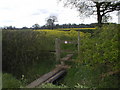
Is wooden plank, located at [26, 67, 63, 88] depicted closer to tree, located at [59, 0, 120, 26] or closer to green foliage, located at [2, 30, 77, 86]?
green foliage, located at [2, 30, 77, 86]

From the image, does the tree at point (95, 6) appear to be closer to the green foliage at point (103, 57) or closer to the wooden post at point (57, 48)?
the wooden post at point (57, 48)

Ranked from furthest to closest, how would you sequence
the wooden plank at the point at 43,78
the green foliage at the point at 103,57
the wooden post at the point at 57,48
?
the wooden post at the point at 57,48 < the wooden plank at the point at 43,78 < the green foliage at the point at 103,57

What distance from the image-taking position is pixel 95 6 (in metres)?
10.7

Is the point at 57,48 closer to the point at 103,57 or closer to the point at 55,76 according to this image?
the point at 55,76

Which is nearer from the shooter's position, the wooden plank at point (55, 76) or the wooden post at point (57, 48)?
the wooden plank at point (55, 76)

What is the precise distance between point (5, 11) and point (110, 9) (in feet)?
31.1

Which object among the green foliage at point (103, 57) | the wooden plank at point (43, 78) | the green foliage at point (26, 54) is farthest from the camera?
the green foliage at point (26, 54)

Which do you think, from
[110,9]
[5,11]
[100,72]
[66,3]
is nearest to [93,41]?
[100,72]

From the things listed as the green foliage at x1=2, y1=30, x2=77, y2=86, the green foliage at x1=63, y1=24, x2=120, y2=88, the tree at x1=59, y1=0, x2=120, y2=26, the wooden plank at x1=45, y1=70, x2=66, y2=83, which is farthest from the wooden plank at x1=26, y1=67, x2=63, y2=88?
the tree at x1=59, y1=0, x2=120, y2=26

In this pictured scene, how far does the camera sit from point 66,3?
964 cm

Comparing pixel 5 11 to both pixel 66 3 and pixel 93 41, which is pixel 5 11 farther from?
pixel 66 3

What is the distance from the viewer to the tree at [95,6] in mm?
10091

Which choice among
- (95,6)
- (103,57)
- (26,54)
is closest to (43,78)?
(26,54)

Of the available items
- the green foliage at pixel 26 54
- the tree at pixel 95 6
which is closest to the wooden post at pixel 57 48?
the green foliage at pixel 26 54
